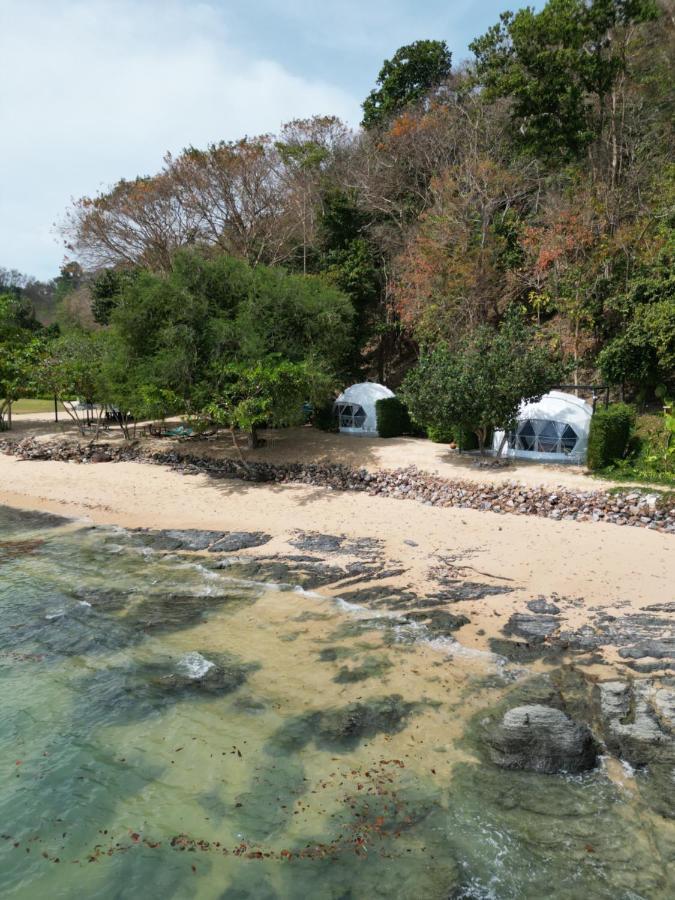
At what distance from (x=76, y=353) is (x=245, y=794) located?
23.8 m

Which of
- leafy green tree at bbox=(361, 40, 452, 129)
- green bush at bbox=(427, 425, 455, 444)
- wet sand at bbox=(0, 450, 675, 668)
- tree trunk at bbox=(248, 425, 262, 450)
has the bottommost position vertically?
wet sand at bbox=(0, 450, 675, 668)

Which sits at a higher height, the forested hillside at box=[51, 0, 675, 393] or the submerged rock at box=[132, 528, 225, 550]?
the forested hillside at box=[51, 0, 675, 393]

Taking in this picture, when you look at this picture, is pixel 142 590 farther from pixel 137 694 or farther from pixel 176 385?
pixel 176 385

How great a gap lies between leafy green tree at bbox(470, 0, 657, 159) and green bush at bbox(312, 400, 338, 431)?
16138mm

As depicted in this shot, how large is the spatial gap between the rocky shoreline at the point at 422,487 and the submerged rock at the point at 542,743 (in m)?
8.58

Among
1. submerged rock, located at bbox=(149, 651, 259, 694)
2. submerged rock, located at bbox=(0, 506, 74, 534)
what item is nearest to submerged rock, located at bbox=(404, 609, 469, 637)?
submerged rock, located at bbox=(149, 651, 259, 694)

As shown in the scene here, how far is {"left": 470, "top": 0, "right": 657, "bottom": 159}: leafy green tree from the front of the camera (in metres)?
25.2

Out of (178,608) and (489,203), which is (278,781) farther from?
(489,203)

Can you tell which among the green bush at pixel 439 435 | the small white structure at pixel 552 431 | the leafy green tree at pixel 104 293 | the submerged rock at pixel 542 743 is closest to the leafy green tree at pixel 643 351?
the small white structure at pixel 552 431

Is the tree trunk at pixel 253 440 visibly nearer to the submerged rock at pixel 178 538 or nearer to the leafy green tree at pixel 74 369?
the leafy green tree at pixel 74 369

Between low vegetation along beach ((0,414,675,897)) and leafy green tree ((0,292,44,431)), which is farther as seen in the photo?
leafy green tree ((0,292,44,431))

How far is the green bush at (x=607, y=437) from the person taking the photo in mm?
17938

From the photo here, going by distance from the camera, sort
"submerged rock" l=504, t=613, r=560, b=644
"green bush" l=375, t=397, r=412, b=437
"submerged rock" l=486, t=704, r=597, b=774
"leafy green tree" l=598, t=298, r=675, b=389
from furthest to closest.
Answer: "green bush" l=375, t=397, r=412, b=437 < "leafy green tree" l=598, t=298, r=675, b=389 < "submerged rock" l=504, t=613, r=560, b=644 < "submerged rock" l=486, t=704, r=597, b=774

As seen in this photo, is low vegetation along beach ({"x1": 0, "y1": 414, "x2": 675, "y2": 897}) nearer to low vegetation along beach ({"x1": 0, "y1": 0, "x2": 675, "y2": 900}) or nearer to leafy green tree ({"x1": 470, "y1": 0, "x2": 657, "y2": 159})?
low vegetation along beach ({"x1": 0, "y1": 0, "x2": 675, "y2": 900})
